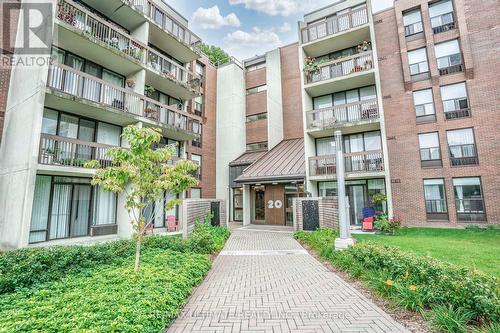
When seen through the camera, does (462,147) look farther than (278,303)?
Yes

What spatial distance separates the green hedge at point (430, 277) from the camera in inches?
152

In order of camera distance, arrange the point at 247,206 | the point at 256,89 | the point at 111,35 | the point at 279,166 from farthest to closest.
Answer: the point at 256,89
the point at 247,206
the point at 279,166
the point at 111,35

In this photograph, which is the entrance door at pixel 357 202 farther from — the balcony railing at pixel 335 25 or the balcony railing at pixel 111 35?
the balcony railing at pixel 111 35

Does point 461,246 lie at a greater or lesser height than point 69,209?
lesser

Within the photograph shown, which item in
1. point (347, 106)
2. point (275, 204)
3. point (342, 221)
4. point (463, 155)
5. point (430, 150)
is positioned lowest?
point (342, 221)

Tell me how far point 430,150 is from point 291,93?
12309 mm

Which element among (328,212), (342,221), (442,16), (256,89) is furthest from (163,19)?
(442,16)

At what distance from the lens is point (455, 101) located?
1559cm

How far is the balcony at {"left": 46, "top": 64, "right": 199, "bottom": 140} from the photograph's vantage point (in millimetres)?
11029

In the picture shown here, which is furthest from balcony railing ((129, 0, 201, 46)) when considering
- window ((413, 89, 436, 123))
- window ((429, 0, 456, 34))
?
window ((429, 0, 456, 34))

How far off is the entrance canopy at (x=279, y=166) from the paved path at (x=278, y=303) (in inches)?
386

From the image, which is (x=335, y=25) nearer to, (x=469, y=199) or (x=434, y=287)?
(x=469, y=199)

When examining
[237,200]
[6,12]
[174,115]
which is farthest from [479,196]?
[6,12]

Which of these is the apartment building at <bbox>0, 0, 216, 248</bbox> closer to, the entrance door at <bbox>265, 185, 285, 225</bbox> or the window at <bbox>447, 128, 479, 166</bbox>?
the entrance door at <bbox>265, 185, 285, 225</bbox>
